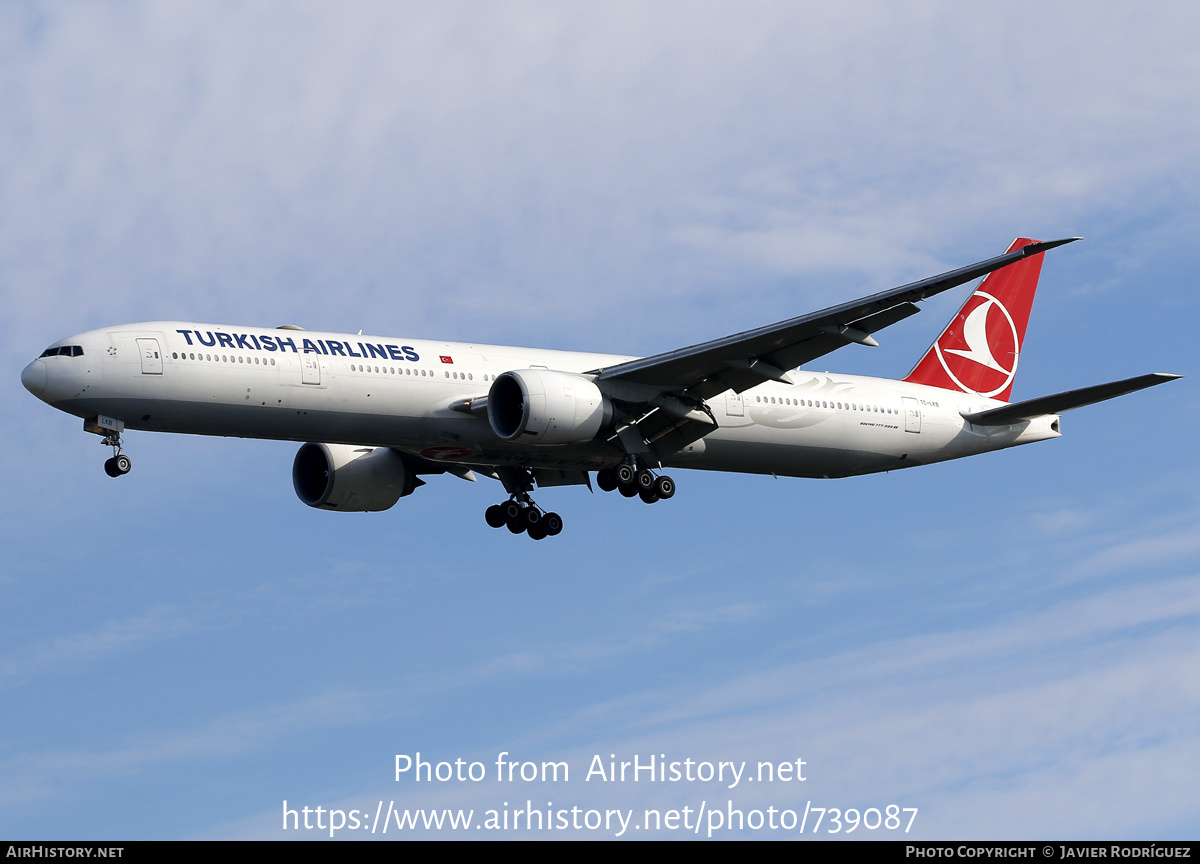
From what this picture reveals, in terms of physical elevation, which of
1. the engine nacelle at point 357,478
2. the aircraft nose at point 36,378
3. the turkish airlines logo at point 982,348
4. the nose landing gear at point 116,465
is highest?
the turkish airlines logo at point 982,348

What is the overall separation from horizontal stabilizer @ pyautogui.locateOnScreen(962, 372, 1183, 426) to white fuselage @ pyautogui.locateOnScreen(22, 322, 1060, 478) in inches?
90.9

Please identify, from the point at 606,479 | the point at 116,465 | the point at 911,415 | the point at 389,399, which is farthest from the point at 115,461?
the point at 911,415

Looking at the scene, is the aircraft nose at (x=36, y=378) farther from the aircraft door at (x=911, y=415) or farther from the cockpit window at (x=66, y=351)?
the aircraft door at (x=911, y=415)

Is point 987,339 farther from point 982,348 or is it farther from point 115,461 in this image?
point 115,461

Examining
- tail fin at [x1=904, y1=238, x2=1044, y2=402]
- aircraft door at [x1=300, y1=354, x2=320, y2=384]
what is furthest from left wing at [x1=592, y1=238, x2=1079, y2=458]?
tail fin at [x1=904, y1=238, x2=1044, y2=402]

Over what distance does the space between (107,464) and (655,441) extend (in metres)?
14.2

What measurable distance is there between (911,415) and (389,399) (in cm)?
1625

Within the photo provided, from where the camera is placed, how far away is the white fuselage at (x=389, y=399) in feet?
117

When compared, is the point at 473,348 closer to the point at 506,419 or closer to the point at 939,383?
the point at 506,419

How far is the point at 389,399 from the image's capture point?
1476 inches

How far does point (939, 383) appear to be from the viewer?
158 ft

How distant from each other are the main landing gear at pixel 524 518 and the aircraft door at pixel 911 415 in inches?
414

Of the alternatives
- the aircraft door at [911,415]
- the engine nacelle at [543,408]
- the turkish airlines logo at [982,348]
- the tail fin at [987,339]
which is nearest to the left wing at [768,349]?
the engine nacelle at [543,408]

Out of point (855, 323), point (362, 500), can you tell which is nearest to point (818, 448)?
point (855, 323)
